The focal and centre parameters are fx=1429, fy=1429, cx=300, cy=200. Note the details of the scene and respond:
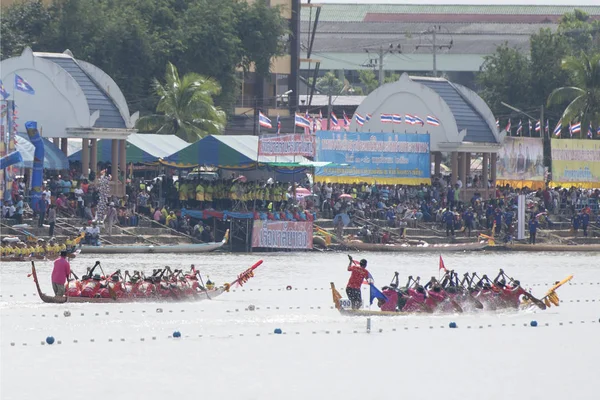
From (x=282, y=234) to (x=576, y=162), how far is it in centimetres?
2113

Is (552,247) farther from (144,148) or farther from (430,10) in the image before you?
(430,10)

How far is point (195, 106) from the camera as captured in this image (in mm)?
68625

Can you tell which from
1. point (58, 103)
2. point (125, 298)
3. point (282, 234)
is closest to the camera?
point (125, 298)

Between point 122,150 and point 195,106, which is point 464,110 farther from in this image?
point 122,150

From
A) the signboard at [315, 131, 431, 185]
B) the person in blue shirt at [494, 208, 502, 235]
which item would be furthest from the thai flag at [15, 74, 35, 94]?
the person in blue shirt at [494, 208, 502, 235]

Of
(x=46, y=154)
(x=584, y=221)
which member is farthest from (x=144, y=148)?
(x=584, y=221)

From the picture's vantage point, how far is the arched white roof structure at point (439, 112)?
6544 cm

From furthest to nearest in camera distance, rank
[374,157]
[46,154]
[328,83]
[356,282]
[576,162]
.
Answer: [328,83] → [576,162] → [374,157] → [46,154] → [356,282]

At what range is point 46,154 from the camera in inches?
2138

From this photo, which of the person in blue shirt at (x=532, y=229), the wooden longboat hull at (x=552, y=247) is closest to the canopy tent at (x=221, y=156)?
the wooden longboat hull at (x=552, y=247)

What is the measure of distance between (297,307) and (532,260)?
65.6 feet

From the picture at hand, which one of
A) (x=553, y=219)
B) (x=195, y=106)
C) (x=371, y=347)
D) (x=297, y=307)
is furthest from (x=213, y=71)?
(x=371, y=347)

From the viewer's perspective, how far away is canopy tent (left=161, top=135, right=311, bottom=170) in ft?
181

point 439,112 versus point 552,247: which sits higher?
point 439,112
